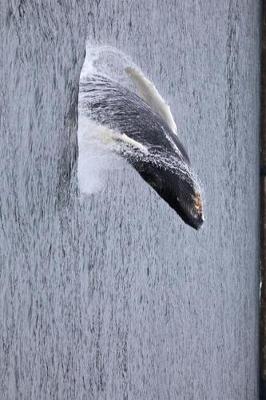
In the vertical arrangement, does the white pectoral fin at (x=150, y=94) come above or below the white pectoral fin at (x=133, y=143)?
above

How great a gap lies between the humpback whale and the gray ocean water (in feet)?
0.06

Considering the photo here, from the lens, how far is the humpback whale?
0.51 meters

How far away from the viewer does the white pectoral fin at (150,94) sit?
59cm

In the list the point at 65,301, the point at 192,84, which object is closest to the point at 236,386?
the point at 192,84

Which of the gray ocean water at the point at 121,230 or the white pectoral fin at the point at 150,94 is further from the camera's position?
the white pectoral fin at the point at 150,94

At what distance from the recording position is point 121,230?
1.95 feet

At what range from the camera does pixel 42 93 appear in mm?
467

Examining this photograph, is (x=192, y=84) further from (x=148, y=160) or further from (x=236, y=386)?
(x=236, y=386)

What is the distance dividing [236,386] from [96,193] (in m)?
0.54

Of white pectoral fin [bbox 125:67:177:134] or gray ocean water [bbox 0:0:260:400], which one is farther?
white pectoral fin [bbox 125:67:177:134]

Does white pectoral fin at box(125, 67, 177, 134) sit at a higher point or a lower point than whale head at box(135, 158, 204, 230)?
higher

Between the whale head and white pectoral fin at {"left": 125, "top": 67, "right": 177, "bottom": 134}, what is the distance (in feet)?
0.17

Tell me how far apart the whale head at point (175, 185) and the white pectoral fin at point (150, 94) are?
5 centimetres

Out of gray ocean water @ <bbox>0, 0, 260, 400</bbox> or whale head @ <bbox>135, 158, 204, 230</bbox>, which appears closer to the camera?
gray ocean water @ <bbox>0, 0, 260, 400</bbox>
